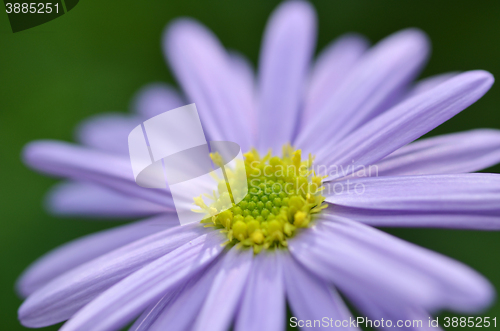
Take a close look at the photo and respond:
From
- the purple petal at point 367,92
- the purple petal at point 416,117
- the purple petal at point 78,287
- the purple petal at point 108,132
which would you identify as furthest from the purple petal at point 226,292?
the purple petal at point 108,132

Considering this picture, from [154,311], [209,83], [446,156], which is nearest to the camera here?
[154,311]

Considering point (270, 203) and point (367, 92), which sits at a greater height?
point (367, 92)

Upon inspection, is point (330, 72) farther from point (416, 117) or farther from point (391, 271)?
point (391, 271)

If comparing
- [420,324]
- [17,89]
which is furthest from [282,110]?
[17,89]

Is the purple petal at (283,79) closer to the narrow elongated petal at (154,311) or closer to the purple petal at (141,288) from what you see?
the purple petal at (141,288)

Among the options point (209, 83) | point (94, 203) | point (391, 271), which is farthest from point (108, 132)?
point (391, 271)

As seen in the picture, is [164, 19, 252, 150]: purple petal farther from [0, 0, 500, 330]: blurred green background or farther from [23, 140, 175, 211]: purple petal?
[0, 0, 500, 330]: blurred green background
